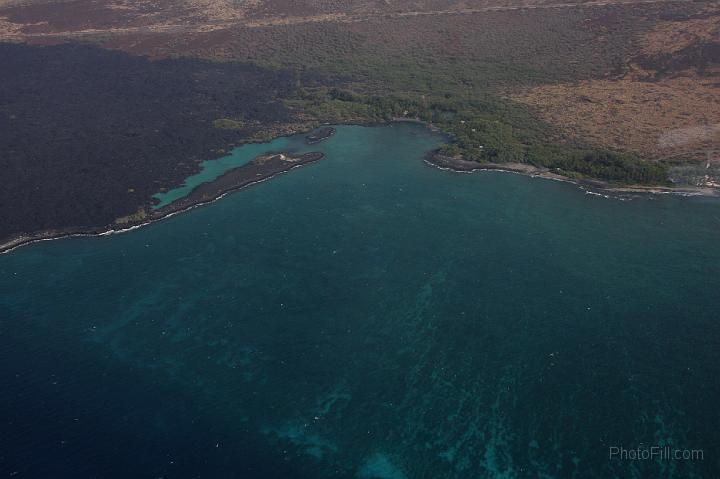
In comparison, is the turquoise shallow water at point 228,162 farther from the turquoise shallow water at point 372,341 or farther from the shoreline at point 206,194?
the turquoise shallow water at point 372,341

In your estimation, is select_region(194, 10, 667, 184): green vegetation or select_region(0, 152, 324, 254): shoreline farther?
select_region(194, 10, 667, 184): green vegetation

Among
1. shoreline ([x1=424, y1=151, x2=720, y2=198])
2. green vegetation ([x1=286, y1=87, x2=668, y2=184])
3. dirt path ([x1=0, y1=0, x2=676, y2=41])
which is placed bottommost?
shoreline ([x1=424, y1=151, x2=720, y2=198])

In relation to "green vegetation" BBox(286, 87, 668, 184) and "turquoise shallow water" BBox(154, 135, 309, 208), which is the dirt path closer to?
"green vegetation" BBox(286, 87, 668, 184)

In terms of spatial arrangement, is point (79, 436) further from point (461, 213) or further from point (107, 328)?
point (461, 213)

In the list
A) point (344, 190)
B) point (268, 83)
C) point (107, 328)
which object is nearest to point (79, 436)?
point (107, 328)

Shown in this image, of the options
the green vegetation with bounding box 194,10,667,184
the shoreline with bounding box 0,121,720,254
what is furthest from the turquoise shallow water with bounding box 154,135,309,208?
the green vegetation with bounding box 194,10,667,184

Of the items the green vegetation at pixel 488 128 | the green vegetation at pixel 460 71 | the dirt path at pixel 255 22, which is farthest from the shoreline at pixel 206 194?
the dirt path at pixel 255 22

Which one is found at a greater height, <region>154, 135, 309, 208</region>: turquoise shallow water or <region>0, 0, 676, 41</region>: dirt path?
<region>0, 0, 676, 41</region>: dirt path
